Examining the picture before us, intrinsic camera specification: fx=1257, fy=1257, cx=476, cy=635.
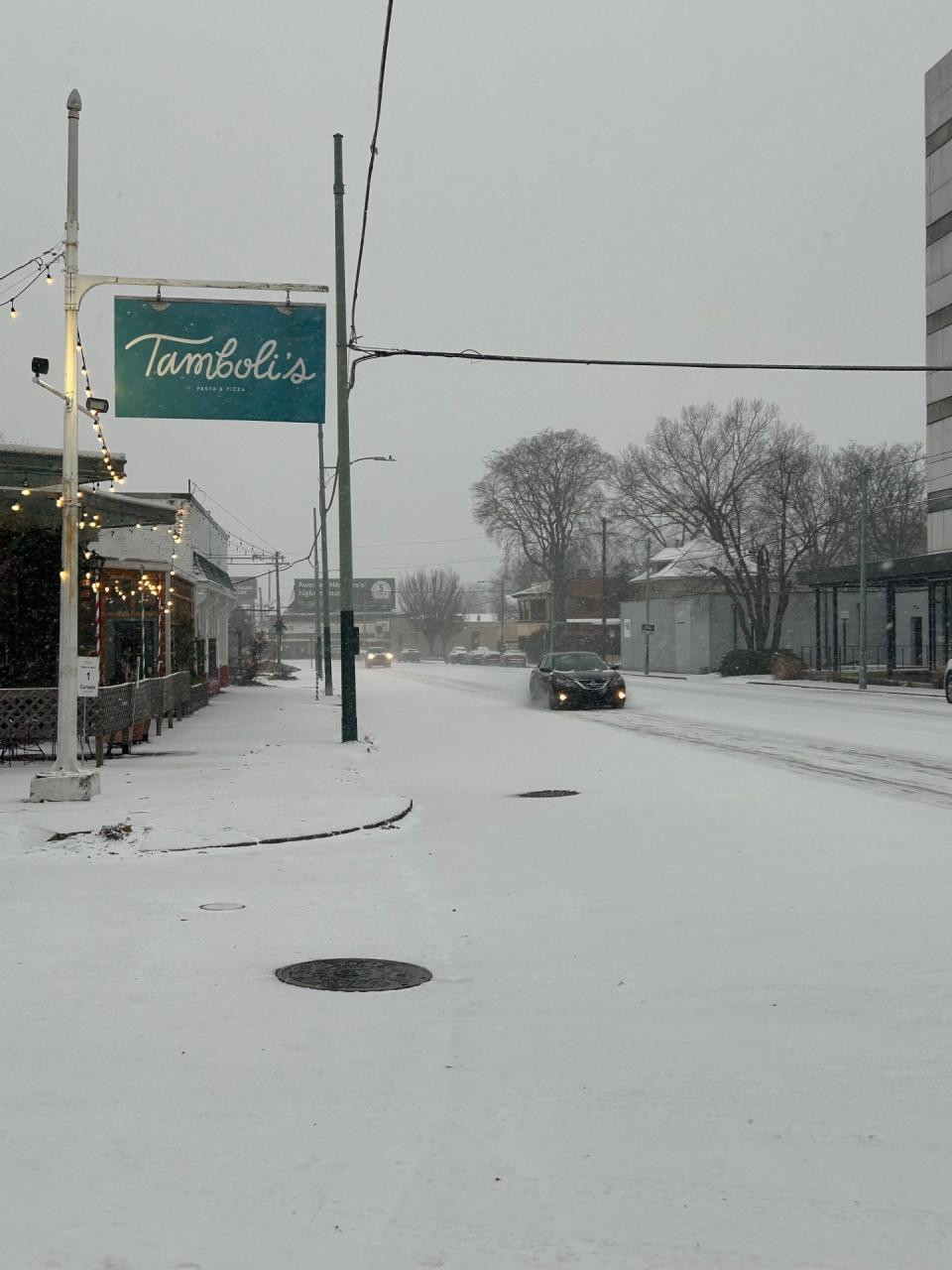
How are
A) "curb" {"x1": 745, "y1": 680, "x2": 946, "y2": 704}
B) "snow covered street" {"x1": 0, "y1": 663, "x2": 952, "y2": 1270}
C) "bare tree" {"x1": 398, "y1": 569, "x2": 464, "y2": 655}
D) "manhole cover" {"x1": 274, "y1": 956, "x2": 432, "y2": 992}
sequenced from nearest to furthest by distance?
"snow covered street" {"x1": 0, "y1": 663, "x2": 952, "y2": 1270}
"manhole cover" {"x1": 274, "y1": 956, "x2": 432, "y2": 992}
"curb" {"x1": 745, "y1": 680, "x2": 946, "y2": 704}
"bare tree" {"x1": 398, "y1": 569, "x2": 464, "y2": 655}

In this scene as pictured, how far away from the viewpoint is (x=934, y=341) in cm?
5916

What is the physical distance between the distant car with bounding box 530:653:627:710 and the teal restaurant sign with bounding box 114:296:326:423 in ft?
49.6

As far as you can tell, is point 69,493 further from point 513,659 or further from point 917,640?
point 513,659

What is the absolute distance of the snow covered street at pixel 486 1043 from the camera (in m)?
3.60

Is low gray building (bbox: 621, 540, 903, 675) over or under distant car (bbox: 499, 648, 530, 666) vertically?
over

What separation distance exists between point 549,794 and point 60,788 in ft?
17.3

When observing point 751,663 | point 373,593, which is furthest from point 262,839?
point 373,593

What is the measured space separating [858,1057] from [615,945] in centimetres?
217

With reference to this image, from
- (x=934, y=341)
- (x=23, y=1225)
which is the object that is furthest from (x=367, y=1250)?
(x=934, y=341)

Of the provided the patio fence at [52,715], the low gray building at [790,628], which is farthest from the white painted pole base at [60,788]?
the low gray building at [790,628]

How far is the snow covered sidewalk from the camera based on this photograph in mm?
11016

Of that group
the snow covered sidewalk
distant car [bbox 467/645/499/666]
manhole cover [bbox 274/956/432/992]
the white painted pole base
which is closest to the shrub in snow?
the snow covered sidewalk

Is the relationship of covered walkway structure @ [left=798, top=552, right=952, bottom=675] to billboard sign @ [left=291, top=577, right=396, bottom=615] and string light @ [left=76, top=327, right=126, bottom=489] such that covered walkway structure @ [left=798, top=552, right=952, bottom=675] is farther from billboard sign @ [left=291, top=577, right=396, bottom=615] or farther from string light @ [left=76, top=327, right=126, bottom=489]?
billboard sign @ [left=291, top=577, right=396, bottom=615]

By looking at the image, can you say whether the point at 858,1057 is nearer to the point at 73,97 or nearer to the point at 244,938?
the point at 244,938
